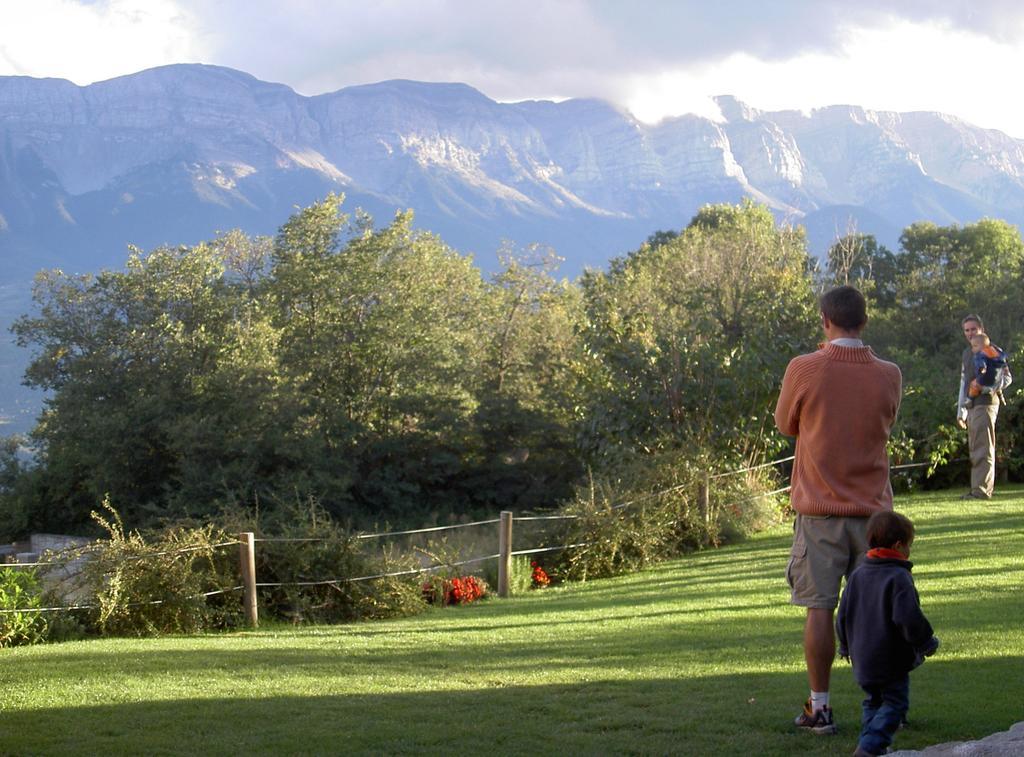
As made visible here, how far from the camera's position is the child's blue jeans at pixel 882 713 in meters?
4.54

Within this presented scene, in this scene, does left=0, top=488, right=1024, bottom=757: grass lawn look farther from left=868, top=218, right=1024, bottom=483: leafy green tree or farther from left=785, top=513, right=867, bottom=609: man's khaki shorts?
left=868, top=218, right=1024, bottom=483: leafy green tree

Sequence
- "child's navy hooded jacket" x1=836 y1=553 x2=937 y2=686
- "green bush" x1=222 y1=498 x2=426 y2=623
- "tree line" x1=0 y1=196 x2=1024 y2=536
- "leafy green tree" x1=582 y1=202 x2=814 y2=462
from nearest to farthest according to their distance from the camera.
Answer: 1. "child's navy hooded jacket" x1=836 y1=553 x2=937 y2=686
2. "green bush" x1=222 y1=498 x2=426 y2=623
3. "leafy green tree" x1=582 y1=202 x2=814 y2=462
4. "tree line" x1=0 y1=196 x2=1024 y2=536

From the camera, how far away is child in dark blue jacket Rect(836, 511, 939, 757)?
4508mm

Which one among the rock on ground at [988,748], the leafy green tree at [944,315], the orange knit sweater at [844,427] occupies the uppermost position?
the leafy green tree at [944,315]

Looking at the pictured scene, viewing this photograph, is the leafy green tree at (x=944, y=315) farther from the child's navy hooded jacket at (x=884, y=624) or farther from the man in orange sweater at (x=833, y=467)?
the child's navy hooded jacket at (x=884, y=624)

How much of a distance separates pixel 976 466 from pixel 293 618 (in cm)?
901

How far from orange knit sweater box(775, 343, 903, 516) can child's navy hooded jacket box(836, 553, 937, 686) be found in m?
0.36

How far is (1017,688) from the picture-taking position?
5.73 meters

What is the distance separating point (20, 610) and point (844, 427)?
8.05 metres

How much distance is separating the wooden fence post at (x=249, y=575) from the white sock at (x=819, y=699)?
7.73 meters

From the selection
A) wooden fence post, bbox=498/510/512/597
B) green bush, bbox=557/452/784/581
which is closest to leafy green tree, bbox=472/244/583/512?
green bush, bbox=557/452/784/581

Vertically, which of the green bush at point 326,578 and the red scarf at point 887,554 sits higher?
the red scarf at point 887,554

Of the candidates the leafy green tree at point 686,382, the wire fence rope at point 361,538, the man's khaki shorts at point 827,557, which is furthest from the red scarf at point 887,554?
the leafy green tree at point 686,382

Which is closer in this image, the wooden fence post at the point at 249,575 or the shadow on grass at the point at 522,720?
the shadow on grass at the point at 522,720
